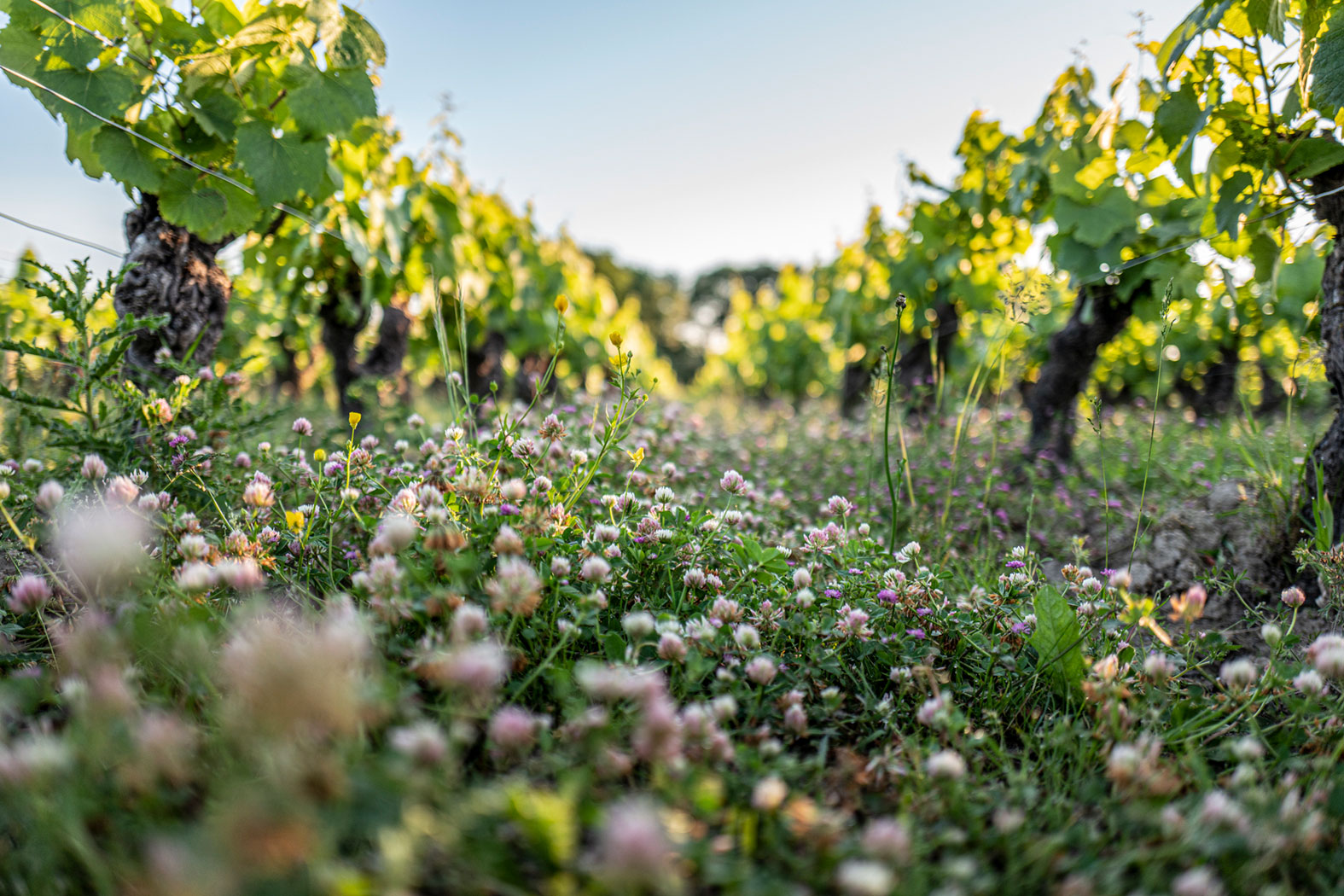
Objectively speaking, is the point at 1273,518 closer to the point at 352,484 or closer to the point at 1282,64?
the point at 1282,64

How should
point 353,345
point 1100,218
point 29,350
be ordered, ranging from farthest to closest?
point 353,345
point 1100,218
point 29,350

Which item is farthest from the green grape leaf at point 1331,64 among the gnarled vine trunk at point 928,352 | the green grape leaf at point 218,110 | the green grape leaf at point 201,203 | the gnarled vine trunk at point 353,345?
the gnarled vine trunk at point 353,345

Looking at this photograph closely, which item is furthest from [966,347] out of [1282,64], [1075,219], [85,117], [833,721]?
[85,117]

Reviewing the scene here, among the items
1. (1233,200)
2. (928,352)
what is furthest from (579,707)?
(928,352)

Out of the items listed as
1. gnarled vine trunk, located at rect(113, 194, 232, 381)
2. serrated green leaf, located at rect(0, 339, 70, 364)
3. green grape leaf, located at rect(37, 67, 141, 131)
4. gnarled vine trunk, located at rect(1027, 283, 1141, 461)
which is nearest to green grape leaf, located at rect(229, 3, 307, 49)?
green grape leaf, located at rect(37, 67, 141, 131)

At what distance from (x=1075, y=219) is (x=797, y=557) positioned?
103 inches

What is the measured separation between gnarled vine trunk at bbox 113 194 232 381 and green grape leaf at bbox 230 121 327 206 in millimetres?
575

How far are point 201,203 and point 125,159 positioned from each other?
0.78 feet

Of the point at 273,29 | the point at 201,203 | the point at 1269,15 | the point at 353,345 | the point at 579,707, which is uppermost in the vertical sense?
the point at 273,29

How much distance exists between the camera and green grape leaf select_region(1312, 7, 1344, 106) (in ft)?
6.45

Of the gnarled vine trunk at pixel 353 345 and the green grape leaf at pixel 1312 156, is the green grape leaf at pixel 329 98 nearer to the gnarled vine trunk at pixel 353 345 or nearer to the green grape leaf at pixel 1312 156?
the gnarled vine trunk at pixel 353 345

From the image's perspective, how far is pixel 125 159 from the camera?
7.49ft

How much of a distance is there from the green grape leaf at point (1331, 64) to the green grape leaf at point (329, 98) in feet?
10.1

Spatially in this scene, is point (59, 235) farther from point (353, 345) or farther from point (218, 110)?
point (353, 345)
